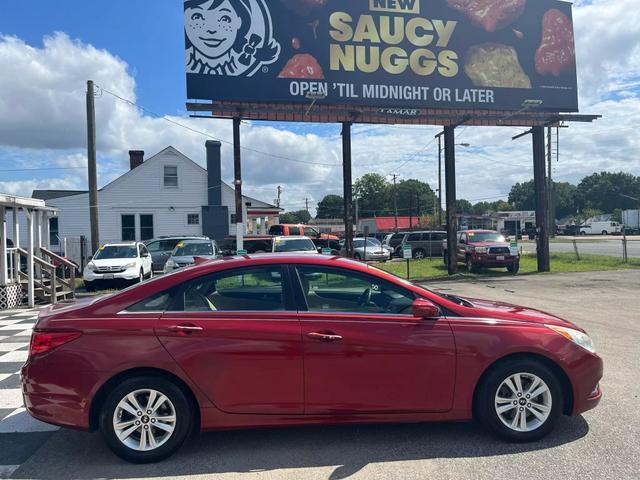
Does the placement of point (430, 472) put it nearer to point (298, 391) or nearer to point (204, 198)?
point (298, 391)

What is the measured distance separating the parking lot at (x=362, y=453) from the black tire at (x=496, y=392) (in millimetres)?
93

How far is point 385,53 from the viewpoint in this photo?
18.0 m

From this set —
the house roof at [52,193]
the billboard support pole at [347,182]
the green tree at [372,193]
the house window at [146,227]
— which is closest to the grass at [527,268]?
the billboard support pole at [347,182]

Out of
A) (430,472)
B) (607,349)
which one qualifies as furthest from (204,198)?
(430,472)

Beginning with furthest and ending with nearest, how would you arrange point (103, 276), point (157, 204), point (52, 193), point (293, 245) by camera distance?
1. point (52, 193)
2. point (157, 204)
3. point (293, 245)
4. point (103, 276)

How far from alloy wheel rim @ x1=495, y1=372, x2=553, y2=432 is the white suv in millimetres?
15188

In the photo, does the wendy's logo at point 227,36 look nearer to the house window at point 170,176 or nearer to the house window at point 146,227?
the house window at point 170,176

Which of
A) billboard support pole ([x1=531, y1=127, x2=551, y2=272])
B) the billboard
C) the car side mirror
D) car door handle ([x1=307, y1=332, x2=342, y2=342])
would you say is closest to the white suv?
the billboard

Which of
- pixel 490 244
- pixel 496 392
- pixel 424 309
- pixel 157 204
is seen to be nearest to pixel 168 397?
pixel 424 309

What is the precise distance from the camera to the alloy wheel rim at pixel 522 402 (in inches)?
164

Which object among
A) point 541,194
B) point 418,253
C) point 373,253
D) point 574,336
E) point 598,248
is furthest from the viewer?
point 598,248

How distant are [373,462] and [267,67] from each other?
15365 mm

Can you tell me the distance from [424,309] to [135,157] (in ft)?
111

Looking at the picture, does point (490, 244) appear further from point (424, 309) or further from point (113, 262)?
point (424, 309)
